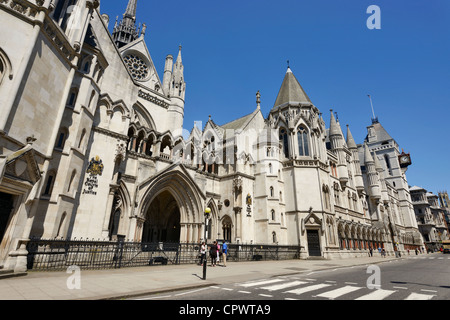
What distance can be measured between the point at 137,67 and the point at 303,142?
2300 centimetres

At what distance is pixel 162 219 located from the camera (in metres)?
26.1

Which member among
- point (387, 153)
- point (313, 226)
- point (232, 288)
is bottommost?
point (232, 288)

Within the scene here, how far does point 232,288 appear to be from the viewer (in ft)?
27.6

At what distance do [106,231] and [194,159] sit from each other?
38.4 feet

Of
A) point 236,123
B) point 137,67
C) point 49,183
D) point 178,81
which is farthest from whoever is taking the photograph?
point 236,123

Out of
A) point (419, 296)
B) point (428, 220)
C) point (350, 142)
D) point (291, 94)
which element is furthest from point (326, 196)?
point (428, 220)

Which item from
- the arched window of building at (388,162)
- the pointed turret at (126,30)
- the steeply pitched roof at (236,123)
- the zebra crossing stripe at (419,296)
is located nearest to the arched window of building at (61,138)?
the zebra crossing stripe at (419,296)

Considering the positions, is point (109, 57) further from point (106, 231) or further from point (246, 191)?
point (246, 191)

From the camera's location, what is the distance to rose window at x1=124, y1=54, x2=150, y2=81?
90.9 ft

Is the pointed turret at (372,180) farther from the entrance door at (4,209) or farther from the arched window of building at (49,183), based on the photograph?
the entrance door at (4,209)

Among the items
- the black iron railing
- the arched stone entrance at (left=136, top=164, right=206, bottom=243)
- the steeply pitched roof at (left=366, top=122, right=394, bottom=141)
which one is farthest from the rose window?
the steeply pitched roof at (left=366, top=122, right=394, bottom=141)

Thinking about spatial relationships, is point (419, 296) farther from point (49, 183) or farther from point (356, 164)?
point (356, 164)
